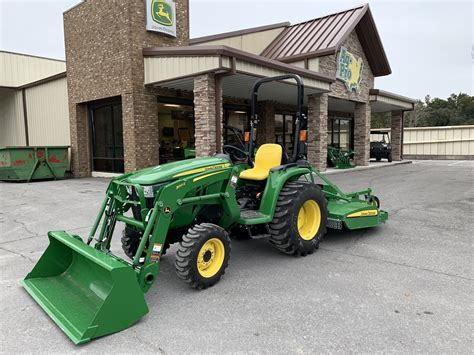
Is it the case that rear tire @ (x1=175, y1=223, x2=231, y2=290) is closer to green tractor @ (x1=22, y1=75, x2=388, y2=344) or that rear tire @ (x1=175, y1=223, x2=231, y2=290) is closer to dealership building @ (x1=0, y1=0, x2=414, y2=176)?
green tractor @ (x1=22, y1=75, x2=388, y2=344)

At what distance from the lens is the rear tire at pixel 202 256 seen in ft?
10.6

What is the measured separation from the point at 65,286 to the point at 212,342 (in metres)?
1.56

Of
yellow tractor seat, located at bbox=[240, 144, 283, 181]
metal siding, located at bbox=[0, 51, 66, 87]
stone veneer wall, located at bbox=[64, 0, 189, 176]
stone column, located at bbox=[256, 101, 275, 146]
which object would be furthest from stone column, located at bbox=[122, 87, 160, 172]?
metal siding, located at bbox=[0, 51, 66, 87]

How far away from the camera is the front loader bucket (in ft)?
8.58

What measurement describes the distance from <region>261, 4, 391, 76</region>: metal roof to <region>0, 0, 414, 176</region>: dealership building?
0.05 meters

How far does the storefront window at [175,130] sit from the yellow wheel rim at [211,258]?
984 centimetres

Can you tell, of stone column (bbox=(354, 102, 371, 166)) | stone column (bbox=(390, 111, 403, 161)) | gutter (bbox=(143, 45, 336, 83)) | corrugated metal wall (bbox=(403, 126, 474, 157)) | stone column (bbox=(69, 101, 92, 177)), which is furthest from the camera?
corrugated metal wall (bbox=(403, 126, 474, 157))

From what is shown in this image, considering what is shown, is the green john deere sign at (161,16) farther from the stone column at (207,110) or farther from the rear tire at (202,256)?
the rear tire at (202,256)

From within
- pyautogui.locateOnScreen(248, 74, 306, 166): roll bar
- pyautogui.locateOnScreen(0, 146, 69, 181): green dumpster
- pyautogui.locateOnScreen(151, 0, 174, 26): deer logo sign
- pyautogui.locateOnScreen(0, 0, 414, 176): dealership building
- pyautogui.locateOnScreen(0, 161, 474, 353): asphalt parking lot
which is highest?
pyautogui.locateOnScreen(151, 0, 174, 26): deer logo sign

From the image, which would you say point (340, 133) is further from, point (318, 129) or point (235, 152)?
point (235, 152)

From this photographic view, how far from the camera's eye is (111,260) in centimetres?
284

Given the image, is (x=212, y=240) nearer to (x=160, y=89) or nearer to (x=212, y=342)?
(x=212, y=342)

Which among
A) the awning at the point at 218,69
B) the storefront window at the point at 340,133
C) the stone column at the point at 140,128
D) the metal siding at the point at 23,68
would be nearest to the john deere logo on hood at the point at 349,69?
the awning at the point at 218,69

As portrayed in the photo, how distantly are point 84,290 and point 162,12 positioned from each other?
10904 millimetres
